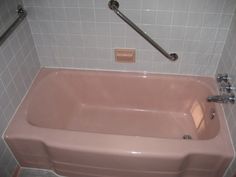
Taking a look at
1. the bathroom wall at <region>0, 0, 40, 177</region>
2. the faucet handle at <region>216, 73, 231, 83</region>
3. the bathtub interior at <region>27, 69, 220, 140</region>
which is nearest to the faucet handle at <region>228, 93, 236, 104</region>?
the faucet handle at <region>216, 73, 231, 83</region>

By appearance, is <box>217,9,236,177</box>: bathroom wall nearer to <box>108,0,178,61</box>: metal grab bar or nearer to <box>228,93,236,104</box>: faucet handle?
<box>228,93,236,104</box>: faucet handle

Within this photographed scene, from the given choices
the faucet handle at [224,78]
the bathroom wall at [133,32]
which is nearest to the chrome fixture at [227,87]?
the faucet handle at [224,78]

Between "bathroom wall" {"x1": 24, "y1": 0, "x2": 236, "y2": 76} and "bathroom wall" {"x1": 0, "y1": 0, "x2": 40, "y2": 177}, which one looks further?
"bathroom wall" {"x1": 24, "y1": 0, "x2": 236, "y2": 76}

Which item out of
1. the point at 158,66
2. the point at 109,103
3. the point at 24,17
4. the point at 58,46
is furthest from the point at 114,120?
the point at 24,17

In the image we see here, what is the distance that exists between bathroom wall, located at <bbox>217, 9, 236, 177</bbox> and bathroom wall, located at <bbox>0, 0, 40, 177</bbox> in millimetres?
1301

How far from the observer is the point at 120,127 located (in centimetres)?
187

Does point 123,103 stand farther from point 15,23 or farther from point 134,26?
point 15,23

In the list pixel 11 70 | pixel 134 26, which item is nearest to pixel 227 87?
pixel 134 26

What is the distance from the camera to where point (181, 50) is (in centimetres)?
165

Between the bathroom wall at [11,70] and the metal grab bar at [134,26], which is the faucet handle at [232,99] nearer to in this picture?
the metal grab bar at [134,26]

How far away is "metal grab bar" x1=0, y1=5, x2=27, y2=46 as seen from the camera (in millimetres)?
1298

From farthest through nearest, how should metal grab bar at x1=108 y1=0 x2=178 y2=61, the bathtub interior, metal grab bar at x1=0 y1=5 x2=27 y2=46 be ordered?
the bathtub interior, metal grab bar at x1=108 y1=0 x2=178 y2=61, metal grab bar at x1=0 y1=5 x2=27 y2=46

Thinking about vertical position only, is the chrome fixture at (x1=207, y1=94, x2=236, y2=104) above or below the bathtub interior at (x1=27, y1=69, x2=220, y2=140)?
above

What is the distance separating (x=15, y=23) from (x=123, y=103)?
100 centimetres
